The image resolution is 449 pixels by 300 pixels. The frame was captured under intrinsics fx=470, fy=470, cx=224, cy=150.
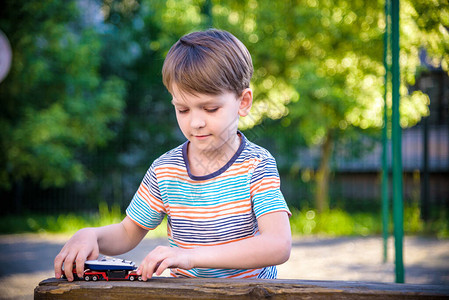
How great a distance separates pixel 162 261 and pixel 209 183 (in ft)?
0.94

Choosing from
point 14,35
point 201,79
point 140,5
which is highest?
point 140,5

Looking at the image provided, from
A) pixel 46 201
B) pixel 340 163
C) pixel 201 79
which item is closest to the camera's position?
pixel 201 79

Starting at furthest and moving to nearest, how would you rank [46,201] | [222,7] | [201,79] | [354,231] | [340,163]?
[340,163] < [46,201] < [354,231] < [222,7] < [201,79]

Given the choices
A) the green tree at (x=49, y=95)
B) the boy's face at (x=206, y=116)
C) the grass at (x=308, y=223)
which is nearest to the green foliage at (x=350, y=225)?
the grass at (x=308, y=223)

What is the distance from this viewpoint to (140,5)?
6504 mm

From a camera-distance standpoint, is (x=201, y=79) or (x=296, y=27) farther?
(x=296, y=27)

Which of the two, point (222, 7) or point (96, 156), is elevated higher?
point (222, 7)

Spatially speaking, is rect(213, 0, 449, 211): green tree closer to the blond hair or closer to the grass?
the grass

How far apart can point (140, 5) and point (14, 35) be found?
1.81 meters

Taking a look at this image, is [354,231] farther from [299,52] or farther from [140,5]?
[140,5]

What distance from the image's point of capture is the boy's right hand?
0.92 meters

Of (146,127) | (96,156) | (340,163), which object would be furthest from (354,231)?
(96,156)

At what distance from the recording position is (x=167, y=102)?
21.4ft

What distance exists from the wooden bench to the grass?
4504mm
